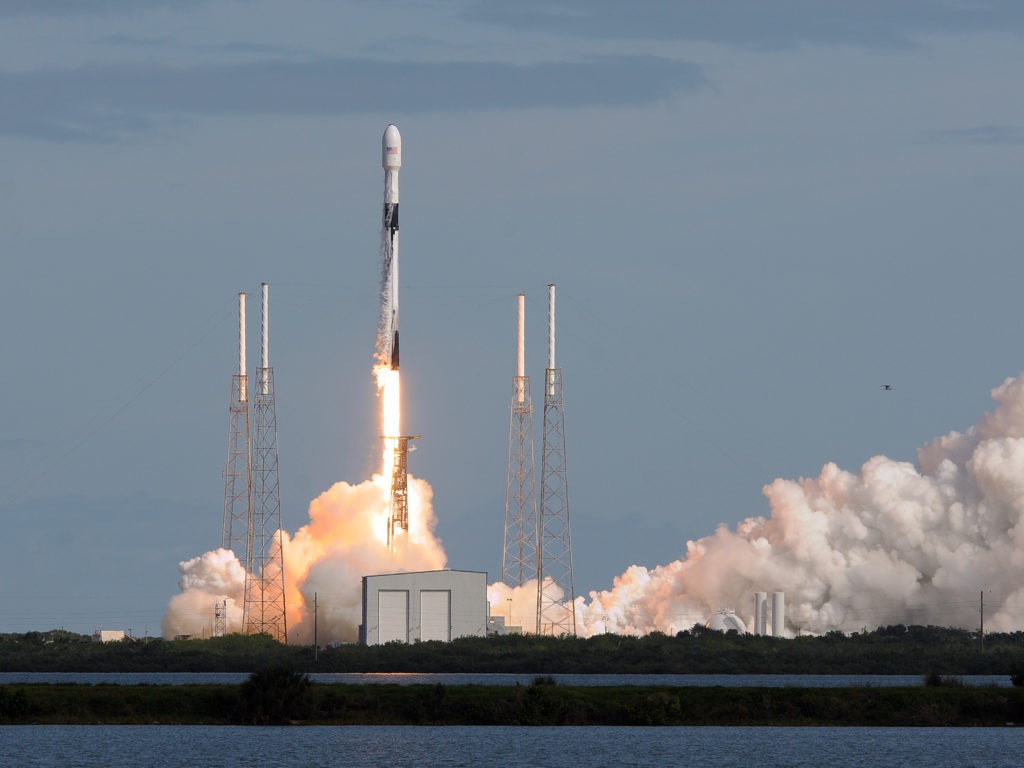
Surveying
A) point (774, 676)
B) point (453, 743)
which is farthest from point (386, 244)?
point (453, 743)

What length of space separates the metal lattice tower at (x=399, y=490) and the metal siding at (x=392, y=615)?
11.3ft

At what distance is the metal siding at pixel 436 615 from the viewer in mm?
134125

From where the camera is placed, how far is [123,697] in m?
91.1

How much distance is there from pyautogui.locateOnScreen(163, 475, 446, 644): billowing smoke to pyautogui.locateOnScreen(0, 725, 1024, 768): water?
126ft

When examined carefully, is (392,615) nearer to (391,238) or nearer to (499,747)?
(391,238)

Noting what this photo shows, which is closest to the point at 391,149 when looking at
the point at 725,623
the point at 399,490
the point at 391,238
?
the point at 391,238

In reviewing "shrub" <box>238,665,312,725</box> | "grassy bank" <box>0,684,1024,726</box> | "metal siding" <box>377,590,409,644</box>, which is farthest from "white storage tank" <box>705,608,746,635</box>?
"shrub" <box>238,665,312,725</box>

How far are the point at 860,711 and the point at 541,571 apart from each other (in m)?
38.1

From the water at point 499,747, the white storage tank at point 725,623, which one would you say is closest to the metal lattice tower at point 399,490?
the white storage tank at point 725,623

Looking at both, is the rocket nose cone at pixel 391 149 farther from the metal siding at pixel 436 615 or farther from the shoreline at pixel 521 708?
the shoreline at pixel 521 708

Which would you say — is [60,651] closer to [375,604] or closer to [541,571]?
[375,604]

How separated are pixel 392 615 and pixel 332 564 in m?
5.52

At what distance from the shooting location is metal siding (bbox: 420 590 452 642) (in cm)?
13412

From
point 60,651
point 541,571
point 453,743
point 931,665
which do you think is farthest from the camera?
point 60,651
